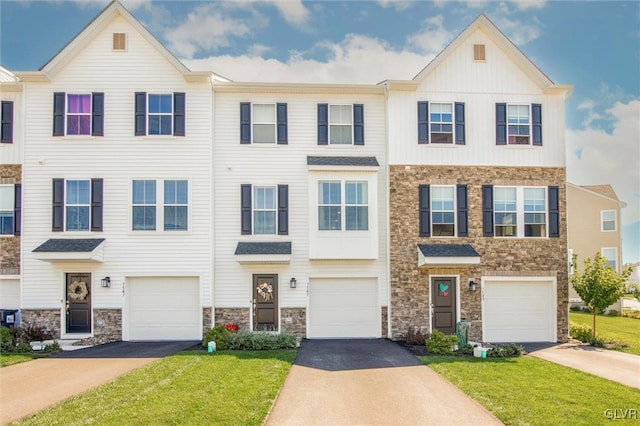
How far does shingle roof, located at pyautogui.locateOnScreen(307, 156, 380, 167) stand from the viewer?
16.8 metres

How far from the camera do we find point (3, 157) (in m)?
17.0

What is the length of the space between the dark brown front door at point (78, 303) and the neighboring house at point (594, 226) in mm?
25414

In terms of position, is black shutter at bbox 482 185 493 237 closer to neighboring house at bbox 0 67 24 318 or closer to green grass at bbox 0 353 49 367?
green grass at bbox 0 353 49 367

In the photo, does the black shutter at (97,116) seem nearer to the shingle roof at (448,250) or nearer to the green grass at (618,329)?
the shingle roof at (448,250)

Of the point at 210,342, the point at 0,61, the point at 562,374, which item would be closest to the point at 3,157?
the point at 0,61

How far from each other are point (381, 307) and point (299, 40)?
10.6 meters

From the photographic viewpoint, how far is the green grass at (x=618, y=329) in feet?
54.5

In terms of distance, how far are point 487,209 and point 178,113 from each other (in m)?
11.3

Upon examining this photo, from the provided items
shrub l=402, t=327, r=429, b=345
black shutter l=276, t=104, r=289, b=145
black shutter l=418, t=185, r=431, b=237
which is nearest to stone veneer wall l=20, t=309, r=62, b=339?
black shutter l=276, t=104, r=289, b=145

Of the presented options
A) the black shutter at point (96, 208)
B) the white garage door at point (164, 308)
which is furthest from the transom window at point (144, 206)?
the white garage door at point (164, 308)

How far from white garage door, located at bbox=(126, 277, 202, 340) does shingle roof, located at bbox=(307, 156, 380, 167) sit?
5.75m

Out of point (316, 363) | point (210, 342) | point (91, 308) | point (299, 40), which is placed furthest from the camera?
point (299, 40)

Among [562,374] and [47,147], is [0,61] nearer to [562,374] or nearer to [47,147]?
[47,147]

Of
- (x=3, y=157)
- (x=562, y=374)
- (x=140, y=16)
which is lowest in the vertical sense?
(x=562, y=374)
